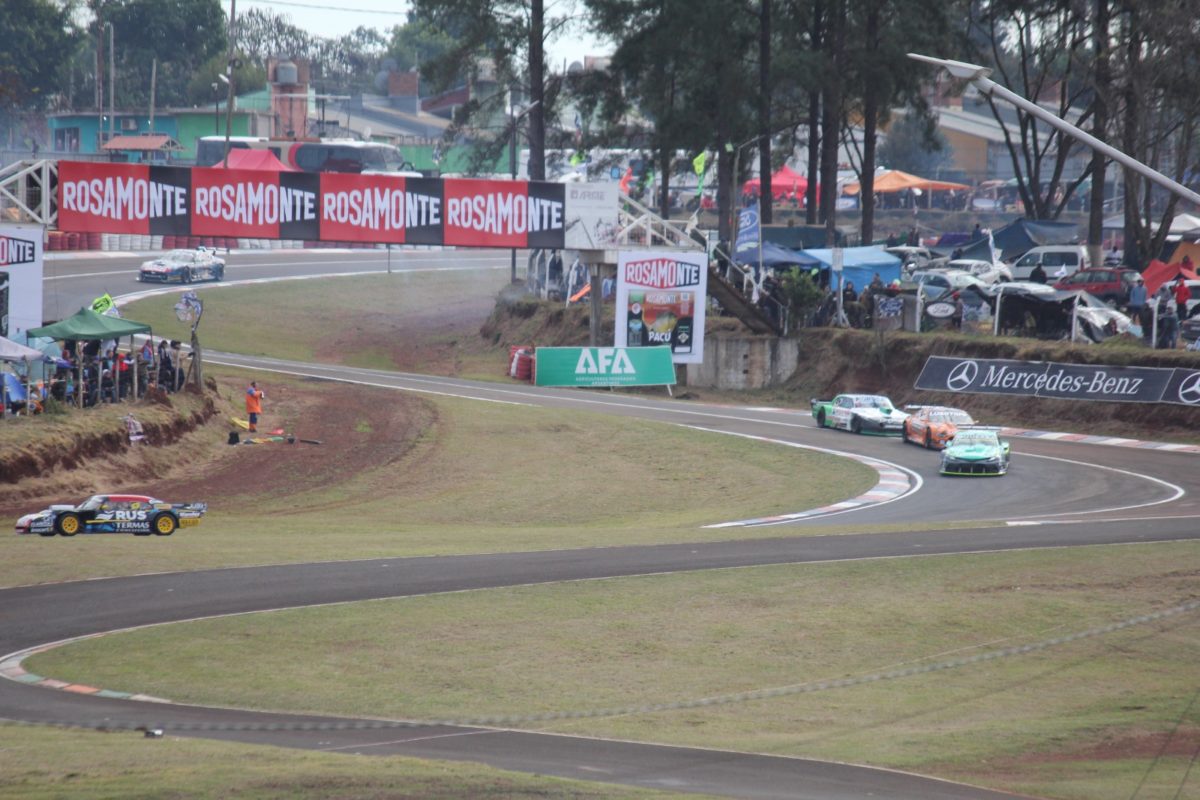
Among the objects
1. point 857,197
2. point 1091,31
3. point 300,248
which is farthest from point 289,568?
point 857,197

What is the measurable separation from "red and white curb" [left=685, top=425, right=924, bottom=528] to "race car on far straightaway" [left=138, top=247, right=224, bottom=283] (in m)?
42.6

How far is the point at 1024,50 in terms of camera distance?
58.1m

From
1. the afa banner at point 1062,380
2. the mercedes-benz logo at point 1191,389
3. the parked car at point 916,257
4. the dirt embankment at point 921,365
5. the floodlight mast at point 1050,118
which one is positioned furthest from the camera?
the parked car at point 916,257

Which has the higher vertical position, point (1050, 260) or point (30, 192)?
point (30, 192)

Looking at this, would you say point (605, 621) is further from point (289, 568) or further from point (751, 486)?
point (751, 486)

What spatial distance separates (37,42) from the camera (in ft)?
392

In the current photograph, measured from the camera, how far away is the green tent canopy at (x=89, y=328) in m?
34.4

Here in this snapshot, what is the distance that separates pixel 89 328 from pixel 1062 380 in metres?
28.8

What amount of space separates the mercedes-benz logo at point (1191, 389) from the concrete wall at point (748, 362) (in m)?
15.3

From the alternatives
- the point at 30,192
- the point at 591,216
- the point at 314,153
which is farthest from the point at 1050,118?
the point at 314,153

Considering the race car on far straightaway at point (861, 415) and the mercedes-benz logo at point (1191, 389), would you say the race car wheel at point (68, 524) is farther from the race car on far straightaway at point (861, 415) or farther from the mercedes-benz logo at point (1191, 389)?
the mercedes-benz logo at point (1191, 389)

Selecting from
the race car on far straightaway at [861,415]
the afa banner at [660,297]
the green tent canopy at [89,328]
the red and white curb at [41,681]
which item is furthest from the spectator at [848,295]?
the red and white curb at [41,681]

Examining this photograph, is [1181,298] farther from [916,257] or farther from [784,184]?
[784,184]

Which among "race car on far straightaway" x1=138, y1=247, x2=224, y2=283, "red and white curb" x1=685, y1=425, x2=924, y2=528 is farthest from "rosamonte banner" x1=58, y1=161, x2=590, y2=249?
"race car on far straightaway" x1=138, y1=247, x2=224, y2=283
